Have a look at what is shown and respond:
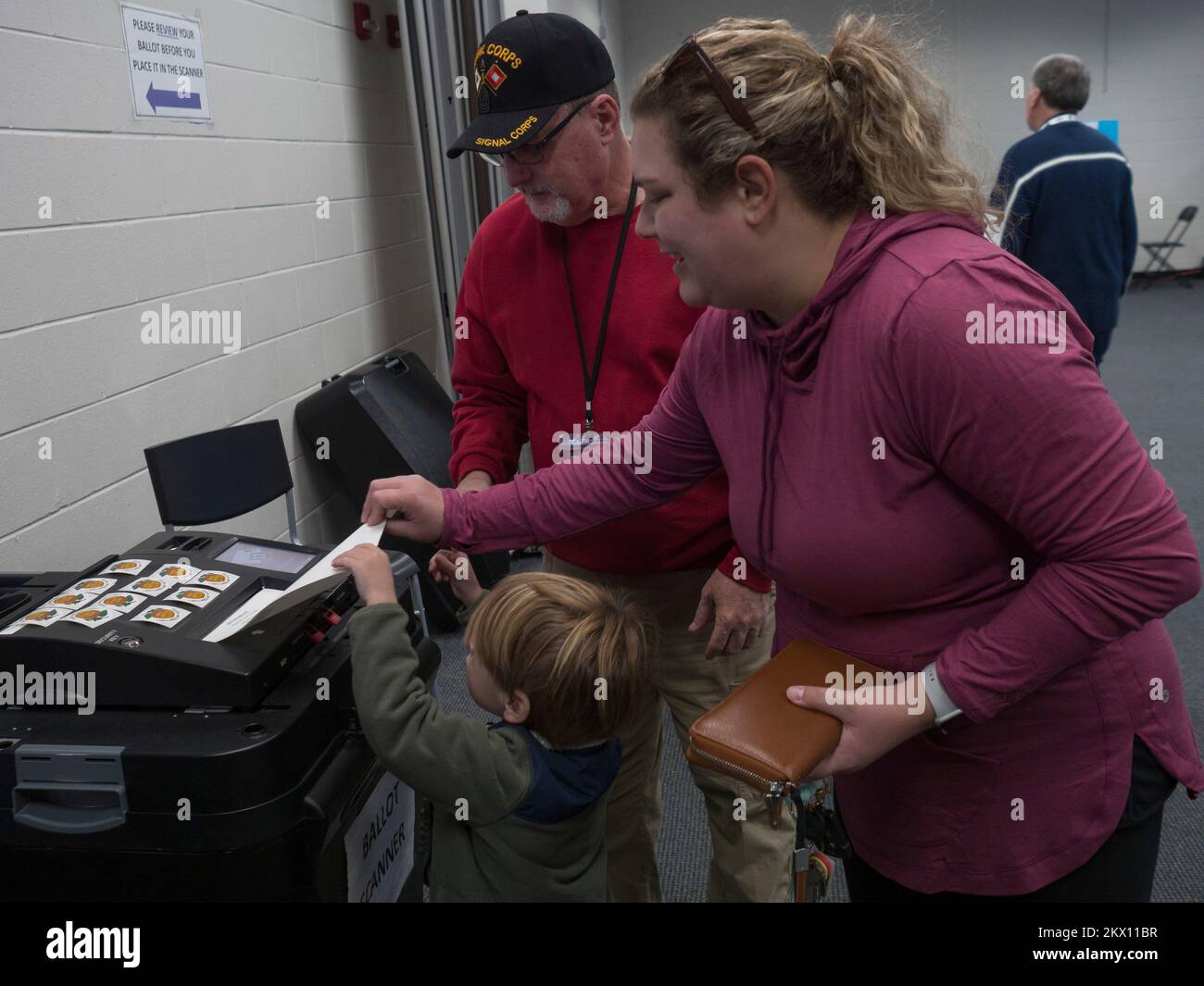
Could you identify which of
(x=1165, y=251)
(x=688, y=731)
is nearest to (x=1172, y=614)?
(x=688, y=731)

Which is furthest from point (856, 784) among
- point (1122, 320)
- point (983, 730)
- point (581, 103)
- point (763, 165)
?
point (1122, 320)

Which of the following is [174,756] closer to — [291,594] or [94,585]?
[291,594]

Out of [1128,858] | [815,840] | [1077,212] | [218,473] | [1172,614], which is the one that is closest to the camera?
[1128,858]

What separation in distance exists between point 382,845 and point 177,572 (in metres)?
0.42

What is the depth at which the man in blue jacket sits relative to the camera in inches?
131

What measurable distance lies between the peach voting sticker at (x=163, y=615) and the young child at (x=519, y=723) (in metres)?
0.20

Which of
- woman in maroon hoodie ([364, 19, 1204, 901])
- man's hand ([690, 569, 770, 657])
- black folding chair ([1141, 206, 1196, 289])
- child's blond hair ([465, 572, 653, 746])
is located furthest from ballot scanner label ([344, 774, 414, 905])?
black folding chair ([1141, 206, 1196, 289])

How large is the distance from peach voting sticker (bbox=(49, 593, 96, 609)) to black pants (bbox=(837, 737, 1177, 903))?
97 cm

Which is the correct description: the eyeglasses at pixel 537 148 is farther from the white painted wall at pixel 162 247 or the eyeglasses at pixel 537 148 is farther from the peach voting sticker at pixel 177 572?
the white painted wall at pixel 162 247

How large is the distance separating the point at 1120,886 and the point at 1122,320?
7677 millimetres

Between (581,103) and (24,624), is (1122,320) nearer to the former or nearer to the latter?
(581,103)

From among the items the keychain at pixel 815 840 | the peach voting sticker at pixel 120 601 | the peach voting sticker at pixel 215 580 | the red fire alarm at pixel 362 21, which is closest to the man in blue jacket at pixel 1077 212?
the red fire alarm at pixel 362 21

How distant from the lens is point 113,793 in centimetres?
101

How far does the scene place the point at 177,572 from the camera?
1246 millimetres
